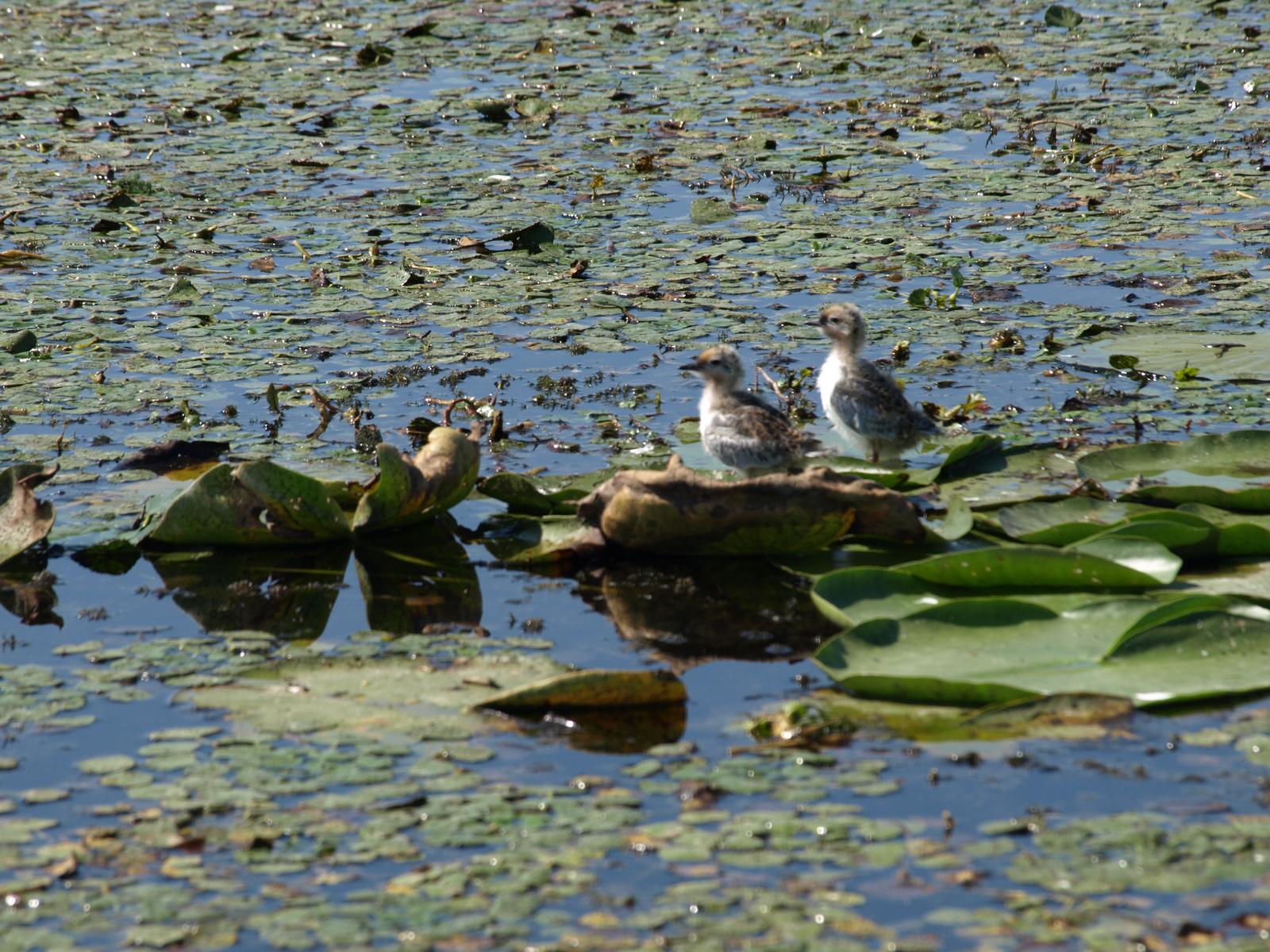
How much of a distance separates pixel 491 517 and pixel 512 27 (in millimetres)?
11362

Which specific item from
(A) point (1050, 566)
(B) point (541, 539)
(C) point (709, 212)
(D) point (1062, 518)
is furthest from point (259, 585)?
(C) point (709, 212)

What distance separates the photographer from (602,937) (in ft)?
10.3

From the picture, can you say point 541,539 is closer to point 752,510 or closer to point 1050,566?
point 752,510

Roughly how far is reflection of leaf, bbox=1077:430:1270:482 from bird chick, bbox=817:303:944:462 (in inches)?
30.1

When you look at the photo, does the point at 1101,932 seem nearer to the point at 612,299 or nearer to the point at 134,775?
the point at 134,775

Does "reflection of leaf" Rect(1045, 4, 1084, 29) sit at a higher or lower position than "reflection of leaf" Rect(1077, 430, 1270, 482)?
higher

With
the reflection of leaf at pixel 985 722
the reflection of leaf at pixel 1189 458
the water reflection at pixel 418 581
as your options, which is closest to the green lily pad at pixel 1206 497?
the reflection of leaf at pixel 1189 458

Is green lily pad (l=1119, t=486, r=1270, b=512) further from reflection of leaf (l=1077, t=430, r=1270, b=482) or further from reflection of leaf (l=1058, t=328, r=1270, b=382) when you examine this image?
reflection of leaf (l=1058, t=328, r=1270, b=382)

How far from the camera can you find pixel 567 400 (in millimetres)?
6883

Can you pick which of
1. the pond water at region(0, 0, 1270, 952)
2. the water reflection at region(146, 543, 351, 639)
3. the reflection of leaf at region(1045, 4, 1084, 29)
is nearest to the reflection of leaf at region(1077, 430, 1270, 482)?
the pond water at region(0, 0, 1270, 952)

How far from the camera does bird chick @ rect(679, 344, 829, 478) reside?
5.75 m

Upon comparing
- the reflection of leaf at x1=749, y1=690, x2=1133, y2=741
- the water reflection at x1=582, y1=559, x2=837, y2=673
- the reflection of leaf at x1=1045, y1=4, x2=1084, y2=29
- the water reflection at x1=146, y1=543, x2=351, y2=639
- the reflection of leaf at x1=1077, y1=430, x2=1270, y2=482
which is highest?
the reflection of leaf at x1=1045, y1=4, x2=1084, y2=29

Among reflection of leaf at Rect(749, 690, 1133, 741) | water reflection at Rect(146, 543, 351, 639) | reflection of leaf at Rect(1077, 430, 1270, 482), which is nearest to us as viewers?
reflection of leaf at Rect(749, 690, 1133, 741)

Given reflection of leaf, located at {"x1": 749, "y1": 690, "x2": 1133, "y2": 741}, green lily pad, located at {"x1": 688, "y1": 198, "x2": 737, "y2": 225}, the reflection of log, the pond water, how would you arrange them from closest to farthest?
the pond water < reflection of leaf, located at {"x1": 749, "y1": 690, "x2": 1133, "y2": 741} < the reflection of log < green lily pad, located at {"x1": 688, "y1": 198, "x2": 737, "y2": 225}
